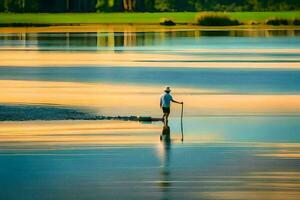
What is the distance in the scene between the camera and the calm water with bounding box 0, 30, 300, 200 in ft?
69.8

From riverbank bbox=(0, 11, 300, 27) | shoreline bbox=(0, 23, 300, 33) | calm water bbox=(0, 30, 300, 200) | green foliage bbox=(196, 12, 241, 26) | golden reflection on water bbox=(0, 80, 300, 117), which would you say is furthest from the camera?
riverbank bbox=(0, 11, 300, 27)

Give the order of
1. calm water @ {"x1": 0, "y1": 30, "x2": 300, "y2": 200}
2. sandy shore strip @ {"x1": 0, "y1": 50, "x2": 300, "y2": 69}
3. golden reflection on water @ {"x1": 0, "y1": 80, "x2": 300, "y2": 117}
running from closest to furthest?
calm water @ {"x1": 0, "y1": 30, "x2": 300, "y2": 200} → golden reflection on water @ {"x1": 0, "y1": 80, "x2": 300, "y2": 117} → sandy shore strip @ {"x1": 0, "y1": 50, "x2": 300, "y2": 69}

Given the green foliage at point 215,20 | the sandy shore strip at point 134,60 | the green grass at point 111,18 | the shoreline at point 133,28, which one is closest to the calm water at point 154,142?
the sandy shore strip at point 134,60

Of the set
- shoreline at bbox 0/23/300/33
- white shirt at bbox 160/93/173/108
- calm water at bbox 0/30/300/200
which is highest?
shoreline at bbox 0/23/300/33

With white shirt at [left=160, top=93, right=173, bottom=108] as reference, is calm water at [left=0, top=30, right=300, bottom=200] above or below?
below

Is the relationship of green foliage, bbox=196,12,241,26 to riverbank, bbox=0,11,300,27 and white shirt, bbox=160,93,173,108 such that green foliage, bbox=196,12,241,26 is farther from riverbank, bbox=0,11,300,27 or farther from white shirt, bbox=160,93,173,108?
white shirt, bbox=160,93,173,108

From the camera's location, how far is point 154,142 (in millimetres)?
27859

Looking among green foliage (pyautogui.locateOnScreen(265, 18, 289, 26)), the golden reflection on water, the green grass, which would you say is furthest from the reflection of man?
the green grass

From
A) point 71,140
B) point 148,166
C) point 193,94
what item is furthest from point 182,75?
point 148,166

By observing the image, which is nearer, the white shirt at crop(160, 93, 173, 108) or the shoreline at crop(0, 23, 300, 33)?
the white shirt at crop(160, 93, 173, 108)

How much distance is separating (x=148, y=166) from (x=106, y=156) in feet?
6.06

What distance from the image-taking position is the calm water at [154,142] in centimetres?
2128

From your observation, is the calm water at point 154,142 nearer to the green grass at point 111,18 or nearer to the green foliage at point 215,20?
the green foliage at point 215,20

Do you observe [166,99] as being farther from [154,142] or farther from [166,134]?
[154,142]
